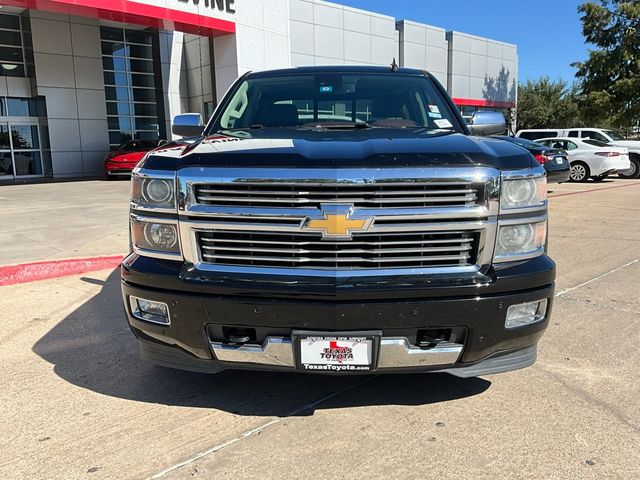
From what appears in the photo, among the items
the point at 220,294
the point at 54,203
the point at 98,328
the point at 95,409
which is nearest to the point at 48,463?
the point at 95,409

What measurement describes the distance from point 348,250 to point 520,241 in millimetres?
866

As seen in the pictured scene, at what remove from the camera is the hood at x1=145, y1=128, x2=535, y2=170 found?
2.48 m

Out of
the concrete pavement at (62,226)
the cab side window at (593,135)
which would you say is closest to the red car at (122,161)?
the concrete pavement at (62,226)

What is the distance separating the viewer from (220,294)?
8.21 ft

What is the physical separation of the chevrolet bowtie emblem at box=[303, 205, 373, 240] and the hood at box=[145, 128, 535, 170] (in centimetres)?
20

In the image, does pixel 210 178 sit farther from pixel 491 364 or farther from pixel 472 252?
pixel 491 364

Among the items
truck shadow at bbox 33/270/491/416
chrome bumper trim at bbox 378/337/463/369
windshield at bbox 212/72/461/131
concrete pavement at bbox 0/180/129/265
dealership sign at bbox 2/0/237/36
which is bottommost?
concrete pavement at bbox 0/180/129/265

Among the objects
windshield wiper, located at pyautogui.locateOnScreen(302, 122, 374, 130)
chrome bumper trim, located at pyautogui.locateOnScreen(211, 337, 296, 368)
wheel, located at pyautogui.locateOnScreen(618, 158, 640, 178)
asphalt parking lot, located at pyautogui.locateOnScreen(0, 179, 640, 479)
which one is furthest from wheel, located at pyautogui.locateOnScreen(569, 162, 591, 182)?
chrome bumper trim, located at pyautogui.locateOnScreen(211, 337, 296, 368)

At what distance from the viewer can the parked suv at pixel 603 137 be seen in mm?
19219

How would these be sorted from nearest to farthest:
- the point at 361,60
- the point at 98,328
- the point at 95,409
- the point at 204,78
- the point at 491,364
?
the point at 491,364 < the point at 95,409 < the point at 98,328 < the point at 204,78 < the point at 361,60

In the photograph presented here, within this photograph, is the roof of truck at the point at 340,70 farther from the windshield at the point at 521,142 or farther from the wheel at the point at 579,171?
the wheel at the point at 579,171

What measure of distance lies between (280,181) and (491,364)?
1387mm

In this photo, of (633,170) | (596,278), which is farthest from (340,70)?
(633,170)

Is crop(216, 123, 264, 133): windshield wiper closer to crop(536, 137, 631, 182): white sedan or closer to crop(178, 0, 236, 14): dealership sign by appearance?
crop(536, 137, 631, 182): white sedan
